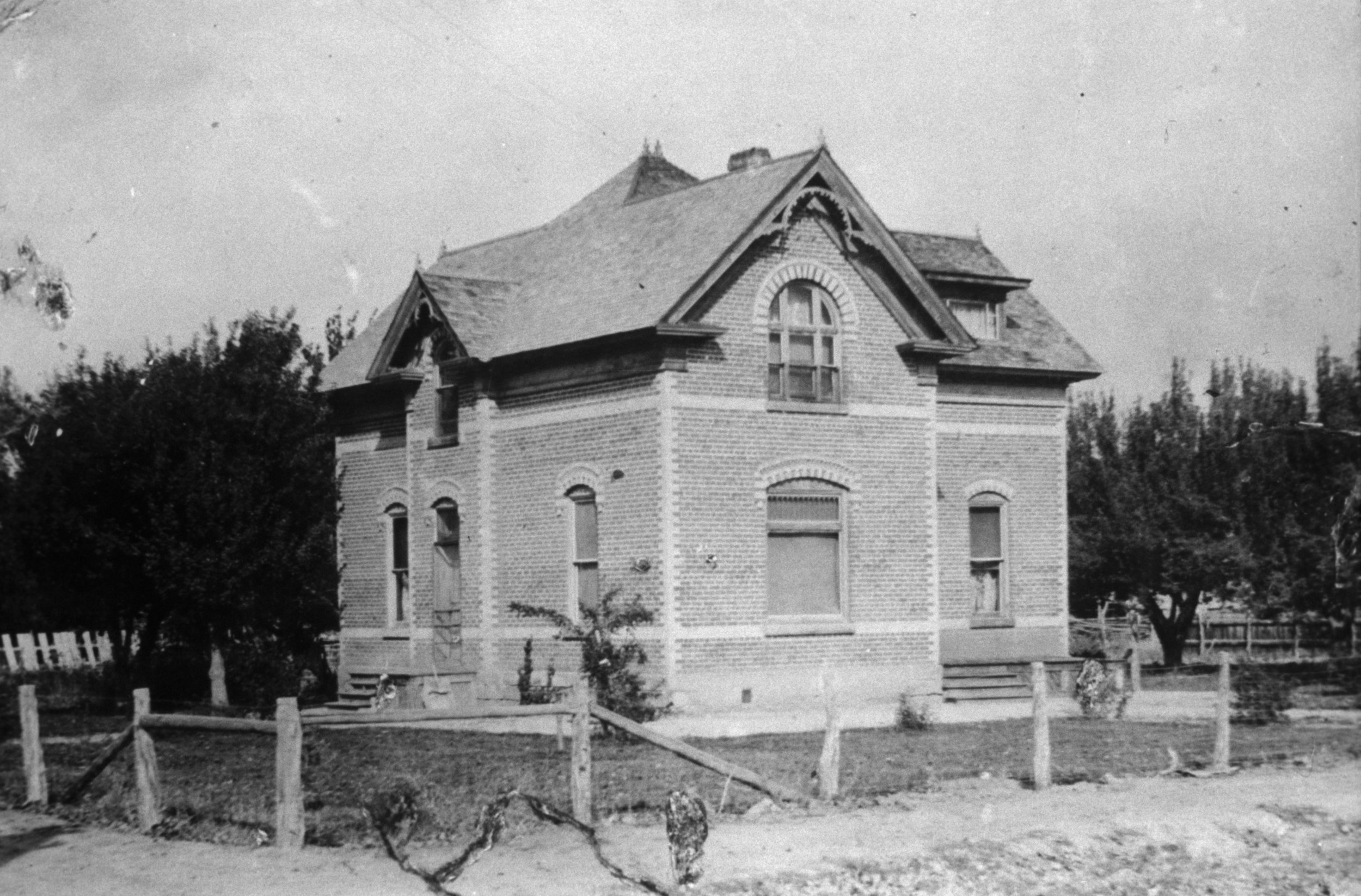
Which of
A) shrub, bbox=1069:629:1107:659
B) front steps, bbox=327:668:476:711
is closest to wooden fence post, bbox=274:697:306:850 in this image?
front steps, bbox=327:668:476:711

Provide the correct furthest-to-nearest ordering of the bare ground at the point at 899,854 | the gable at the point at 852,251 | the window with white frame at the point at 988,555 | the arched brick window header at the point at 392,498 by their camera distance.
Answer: the arched brick window header at the point at 392,498, the window with white frame at the point at 988,555, the gable at the point at 852,251, the bare ground at the point at 899,854

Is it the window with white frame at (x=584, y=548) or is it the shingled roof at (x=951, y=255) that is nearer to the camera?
the window with white frame at (x=584, y=548)

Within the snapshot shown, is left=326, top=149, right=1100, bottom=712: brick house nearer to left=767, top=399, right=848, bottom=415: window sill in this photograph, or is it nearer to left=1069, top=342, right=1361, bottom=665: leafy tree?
left=767, top=399, right=848, bottom=415: window sill

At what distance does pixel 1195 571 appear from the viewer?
118 ft

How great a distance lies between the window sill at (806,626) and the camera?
1004 inches

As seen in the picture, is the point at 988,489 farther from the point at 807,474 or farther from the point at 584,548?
the point at 584,548

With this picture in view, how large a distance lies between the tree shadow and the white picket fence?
25.1 m

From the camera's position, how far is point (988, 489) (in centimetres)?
3059

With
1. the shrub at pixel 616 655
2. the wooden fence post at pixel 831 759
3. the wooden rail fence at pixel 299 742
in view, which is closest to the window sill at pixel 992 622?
the shrub at pixel 616 655

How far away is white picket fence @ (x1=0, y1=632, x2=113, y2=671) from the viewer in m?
40.2

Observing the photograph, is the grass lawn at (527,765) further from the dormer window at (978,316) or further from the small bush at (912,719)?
the dormer window at (978,316)

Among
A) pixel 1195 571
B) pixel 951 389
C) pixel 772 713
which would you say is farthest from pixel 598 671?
pixel 1195 571

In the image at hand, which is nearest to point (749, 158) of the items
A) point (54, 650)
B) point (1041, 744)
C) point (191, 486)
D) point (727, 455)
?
point (727, 455)

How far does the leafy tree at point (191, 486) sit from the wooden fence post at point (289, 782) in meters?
13.3
